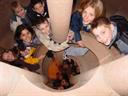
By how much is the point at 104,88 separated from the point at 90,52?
0.40 meters

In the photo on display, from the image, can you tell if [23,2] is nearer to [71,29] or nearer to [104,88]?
[71,29]

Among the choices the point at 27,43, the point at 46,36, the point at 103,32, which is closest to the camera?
the point at 103,32

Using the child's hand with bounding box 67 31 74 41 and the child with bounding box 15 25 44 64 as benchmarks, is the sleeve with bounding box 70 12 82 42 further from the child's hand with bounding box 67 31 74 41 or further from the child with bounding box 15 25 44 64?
the child with bounding box 15 25 44 64

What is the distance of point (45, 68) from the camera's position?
1.98 m

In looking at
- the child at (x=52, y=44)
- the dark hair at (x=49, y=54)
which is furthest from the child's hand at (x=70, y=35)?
the dark hair at (x=49, y=54)

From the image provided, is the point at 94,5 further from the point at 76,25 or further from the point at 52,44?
the point at 52,44

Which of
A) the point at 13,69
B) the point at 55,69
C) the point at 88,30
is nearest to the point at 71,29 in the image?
the point at 88,30

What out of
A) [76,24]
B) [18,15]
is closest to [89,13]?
[76,24]

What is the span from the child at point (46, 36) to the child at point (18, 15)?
82 mm

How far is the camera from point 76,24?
1.85 meters

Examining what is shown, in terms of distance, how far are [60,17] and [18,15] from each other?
34 centimetres

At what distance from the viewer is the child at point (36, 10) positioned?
179 cm

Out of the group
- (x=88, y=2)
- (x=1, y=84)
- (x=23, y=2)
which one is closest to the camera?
(x=1, y=84)

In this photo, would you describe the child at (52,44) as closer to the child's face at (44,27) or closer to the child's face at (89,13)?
the child's face at (44,27)
